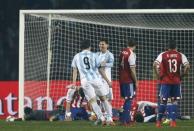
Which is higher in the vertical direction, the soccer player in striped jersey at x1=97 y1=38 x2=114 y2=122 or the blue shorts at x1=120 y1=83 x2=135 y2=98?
the soccer player in striped jersey at x1=97 y1=38 x2=114 y2=122

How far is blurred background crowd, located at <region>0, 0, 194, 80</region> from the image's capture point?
92.3 feet

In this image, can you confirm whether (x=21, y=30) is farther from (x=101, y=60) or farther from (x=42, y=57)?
(x=101, y=60)

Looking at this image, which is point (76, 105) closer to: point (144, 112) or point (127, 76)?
point (144, 112)

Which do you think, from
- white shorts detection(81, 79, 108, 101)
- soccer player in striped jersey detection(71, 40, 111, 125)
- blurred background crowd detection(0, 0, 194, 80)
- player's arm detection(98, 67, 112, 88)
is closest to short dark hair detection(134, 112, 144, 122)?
player's arm detection(98, 67, 112, 88)

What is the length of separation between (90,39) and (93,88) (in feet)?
16.6

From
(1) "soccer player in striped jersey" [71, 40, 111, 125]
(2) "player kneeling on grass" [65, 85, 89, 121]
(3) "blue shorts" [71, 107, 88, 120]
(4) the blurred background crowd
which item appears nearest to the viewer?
(1) "soccer player in striped jersey" [71, 40, 111, 125]

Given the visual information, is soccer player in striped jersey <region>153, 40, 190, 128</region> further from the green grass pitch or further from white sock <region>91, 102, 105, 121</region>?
white sock <region>91, 102, 105, 121</region>

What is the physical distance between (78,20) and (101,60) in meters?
4.01

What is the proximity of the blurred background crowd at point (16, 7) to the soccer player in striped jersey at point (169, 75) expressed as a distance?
6.78m

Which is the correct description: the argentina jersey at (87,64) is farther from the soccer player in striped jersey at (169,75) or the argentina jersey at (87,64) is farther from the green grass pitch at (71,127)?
the soccer player in striped jersey at (169,75)

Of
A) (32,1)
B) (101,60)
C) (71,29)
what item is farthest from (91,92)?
(32,1)

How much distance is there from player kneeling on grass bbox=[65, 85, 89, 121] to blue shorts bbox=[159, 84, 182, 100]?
3.84 m

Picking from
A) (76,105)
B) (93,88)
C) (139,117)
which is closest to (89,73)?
(93,88)

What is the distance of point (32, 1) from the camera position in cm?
2828
